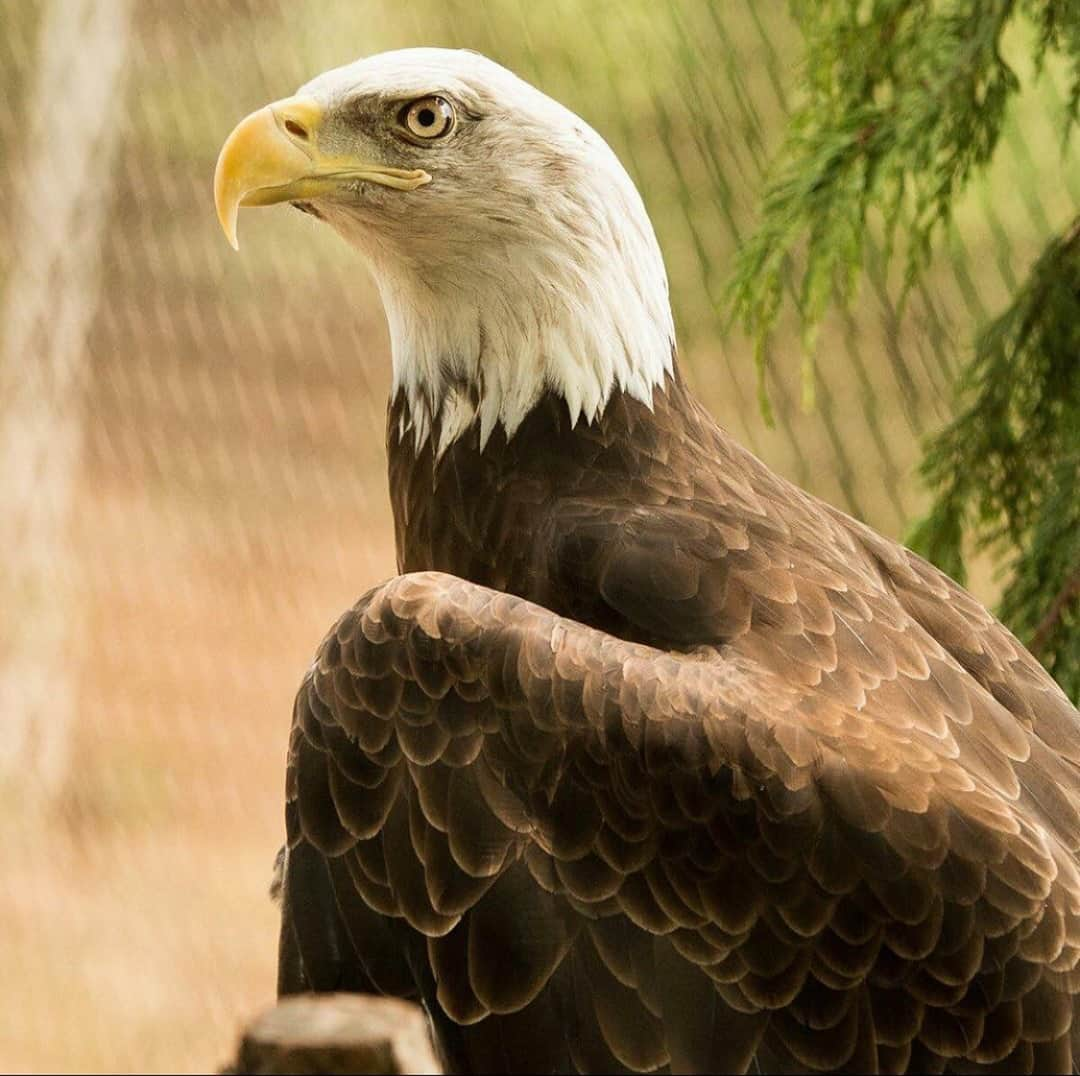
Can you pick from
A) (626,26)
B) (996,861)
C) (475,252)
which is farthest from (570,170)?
(626,26)

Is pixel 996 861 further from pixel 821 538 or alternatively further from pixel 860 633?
pixel 821 538

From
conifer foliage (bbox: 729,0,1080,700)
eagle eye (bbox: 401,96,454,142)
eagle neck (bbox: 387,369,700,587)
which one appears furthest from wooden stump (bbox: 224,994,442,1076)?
conifer foliage (bbox: 729,0,1080,700)

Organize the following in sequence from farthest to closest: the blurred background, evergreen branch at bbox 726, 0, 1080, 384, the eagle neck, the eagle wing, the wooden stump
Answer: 1. the blurred background
2. evergreen branch at bbox 726, 0, 1080, 384
3. the eagle neck
4. the eagle wing
5. the wooden stump

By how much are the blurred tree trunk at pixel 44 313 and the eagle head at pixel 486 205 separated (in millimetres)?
2886

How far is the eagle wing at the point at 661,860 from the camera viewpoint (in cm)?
186

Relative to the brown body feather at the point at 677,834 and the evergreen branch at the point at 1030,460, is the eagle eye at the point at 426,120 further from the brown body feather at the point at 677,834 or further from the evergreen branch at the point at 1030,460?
the evergreen branch at the point at 1030,460

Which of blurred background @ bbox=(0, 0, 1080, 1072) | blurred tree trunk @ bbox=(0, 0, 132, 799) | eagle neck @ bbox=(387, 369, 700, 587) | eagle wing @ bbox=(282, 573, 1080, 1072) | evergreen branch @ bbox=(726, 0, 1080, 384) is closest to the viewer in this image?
eagle wing @ bbox=(282, 573, 1080, 1072)

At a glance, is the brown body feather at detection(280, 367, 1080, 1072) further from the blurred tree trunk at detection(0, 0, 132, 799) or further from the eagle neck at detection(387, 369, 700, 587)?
the blurred tree trunk at detection(0, 0, 132, 799)

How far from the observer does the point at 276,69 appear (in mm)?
5105

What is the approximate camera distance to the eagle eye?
2391 millimetres

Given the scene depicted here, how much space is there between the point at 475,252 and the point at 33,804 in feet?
10.5

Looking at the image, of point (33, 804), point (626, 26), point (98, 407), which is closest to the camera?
point (626, 26)

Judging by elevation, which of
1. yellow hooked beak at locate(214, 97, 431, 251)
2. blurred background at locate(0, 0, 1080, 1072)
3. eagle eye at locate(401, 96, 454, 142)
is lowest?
blurred background at locate(0, 0, 1080, 1072)

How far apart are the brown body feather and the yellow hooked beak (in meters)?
0.63
